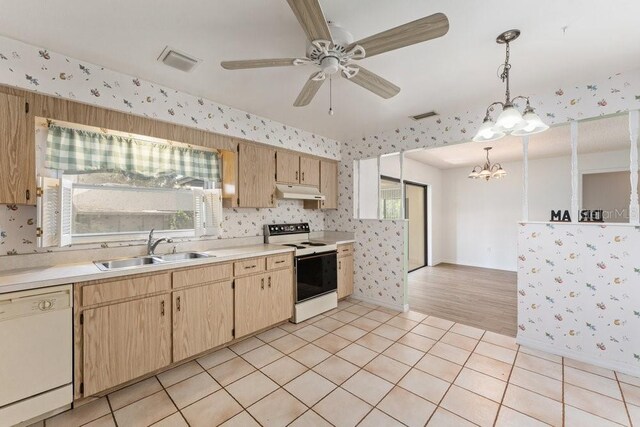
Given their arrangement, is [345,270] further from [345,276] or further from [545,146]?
[545,146]

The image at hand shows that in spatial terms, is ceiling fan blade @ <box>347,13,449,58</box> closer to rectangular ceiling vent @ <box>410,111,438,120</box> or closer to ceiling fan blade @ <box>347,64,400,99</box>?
ceiling fan blade @ <box>347,64,400,99</box>

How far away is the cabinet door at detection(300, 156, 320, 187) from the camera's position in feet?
12.4

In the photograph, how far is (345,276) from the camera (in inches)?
155

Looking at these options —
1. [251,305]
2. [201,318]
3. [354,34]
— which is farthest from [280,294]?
[354,34]

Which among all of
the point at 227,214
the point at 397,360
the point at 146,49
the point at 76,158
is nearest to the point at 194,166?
the point at 227,214

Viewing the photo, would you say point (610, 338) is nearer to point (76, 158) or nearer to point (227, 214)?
point (227, 214)

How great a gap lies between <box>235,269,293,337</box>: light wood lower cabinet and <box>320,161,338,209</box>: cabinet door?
1429mm

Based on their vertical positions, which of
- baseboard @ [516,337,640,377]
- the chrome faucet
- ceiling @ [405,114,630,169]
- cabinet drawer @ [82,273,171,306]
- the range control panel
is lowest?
baseboard @ [516,337,640,377]

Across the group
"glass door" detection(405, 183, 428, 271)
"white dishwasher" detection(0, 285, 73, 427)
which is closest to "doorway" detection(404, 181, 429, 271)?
"glass door" detection(405, 183, 428, 271)

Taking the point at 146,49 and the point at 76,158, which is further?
the point at 76,158

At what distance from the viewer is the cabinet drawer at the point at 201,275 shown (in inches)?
88.6

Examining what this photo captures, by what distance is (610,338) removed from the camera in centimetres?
228

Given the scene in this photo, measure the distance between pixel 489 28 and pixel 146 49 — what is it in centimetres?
239

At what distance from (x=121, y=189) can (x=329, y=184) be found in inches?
105
